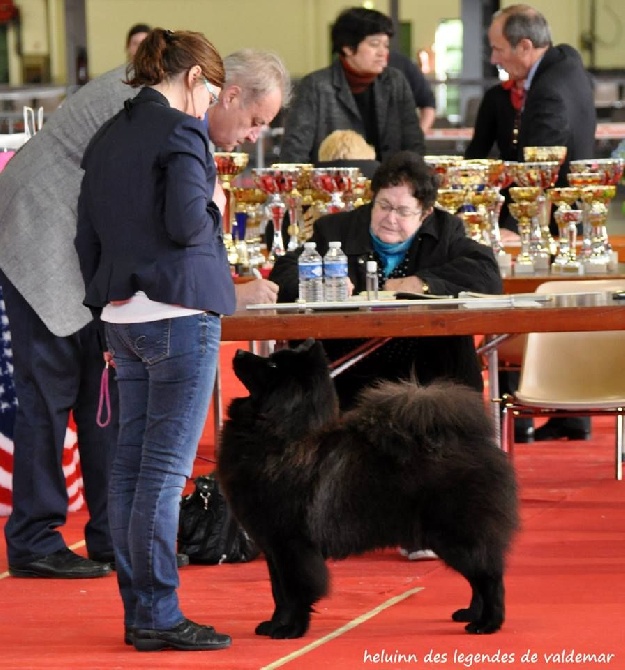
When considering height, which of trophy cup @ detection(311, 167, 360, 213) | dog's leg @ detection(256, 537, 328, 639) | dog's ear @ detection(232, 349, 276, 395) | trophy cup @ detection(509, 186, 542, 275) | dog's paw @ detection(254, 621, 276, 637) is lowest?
dog's paw @ detection(254, 621, 276, 637)

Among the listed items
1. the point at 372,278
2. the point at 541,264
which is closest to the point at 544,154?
the point at 541,264

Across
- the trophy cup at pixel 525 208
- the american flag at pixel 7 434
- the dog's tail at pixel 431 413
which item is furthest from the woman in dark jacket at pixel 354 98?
the dog's tail at pixel 431 413

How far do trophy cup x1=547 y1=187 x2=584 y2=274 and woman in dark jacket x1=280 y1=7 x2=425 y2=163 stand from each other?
1590 millimetres

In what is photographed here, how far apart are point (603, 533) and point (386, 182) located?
1.18 m

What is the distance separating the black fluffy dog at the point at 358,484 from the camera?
3254mm

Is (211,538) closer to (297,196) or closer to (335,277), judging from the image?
(335,277)

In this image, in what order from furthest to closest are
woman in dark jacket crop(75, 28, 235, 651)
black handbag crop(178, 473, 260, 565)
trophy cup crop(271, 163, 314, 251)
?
trophy cup crop(271, 163, 314, 251), black handbag crop(178, 473, 260, 565), woman in dark jacket crop(75, 28, 235, 651)

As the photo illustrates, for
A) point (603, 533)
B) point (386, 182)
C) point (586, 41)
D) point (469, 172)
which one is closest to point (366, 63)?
point (469, 172)

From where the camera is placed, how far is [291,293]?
4422 millimetres

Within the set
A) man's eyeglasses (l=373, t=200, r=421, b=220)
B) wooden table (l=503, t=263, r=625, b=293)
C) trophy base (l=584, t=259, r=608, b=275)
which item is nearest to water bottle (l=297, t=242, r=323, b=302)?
man's eyeglasses (l=373, t=200, r=421, b=220)

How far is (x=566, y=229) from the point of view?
5363 millimetres

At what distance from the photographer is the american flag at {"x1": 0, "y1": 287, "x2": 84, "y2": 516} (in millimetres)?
4828

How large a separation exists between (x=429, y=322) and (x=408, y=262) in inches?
23.9

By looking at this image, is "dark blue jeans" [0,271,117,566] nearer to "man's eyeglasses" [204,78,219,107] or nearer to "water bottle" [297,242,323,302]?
"water bottle" [297,242,323,302]
